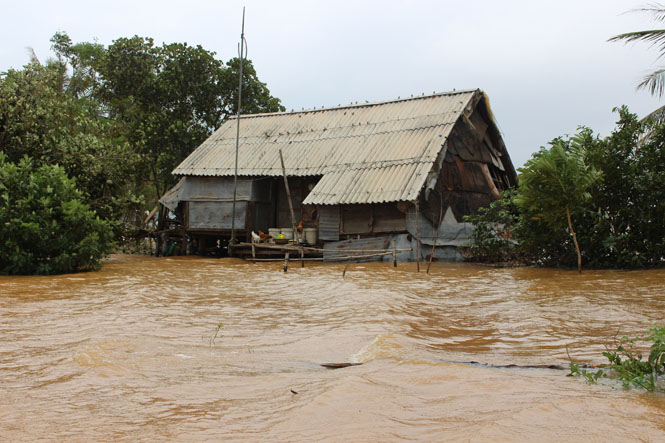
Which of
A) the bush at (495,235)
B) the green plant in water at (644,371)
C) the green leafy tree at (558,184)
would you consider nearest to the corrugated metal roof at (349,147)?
the bush at (495,235)

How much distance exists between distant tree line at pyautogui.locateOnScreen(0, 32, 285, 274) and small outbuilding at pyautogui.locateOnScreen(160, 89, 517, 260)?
7.50 feet

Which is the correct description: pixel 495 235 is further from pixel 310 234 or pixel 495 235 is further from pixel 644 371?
pixel 644 371

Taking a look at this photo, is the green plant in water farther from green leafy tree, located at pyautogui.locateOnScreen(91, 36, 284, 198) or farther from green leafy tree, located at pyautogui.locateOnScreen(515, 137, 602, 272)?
green leafy tree, located at pyautogui.locateOnScreen(91, 36, 284, 198)

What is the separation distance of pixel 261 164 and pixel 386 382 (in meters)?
14.5

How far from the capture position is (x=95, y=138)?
1505cm

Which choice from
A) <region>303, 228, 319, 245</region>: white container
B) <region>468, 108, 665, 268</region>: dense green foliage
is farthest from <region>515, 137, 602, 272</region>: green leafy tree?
<region>303, 228, 319, 245</region>: white container

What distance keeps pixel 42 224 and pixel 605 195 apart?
11304 millimetres

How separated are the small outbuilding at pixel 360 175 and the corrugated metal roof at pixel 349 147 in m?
0.04

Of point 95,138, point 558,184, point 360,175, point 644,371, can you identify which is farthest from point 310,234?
point 644,371

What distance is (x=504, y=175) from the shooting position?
19.2m

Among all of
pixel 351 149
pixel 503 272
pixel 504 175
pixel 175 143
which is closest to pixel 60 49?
pixel 175 143

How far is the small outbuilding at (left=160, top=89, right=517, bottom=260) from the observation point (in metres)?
14.9

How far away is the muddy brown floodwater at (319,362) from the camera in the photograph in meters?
2.79

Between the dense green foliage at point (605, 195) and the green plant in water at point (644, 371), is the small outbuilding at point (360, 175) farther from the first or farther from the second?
the green plant in water at point (644, 371)
